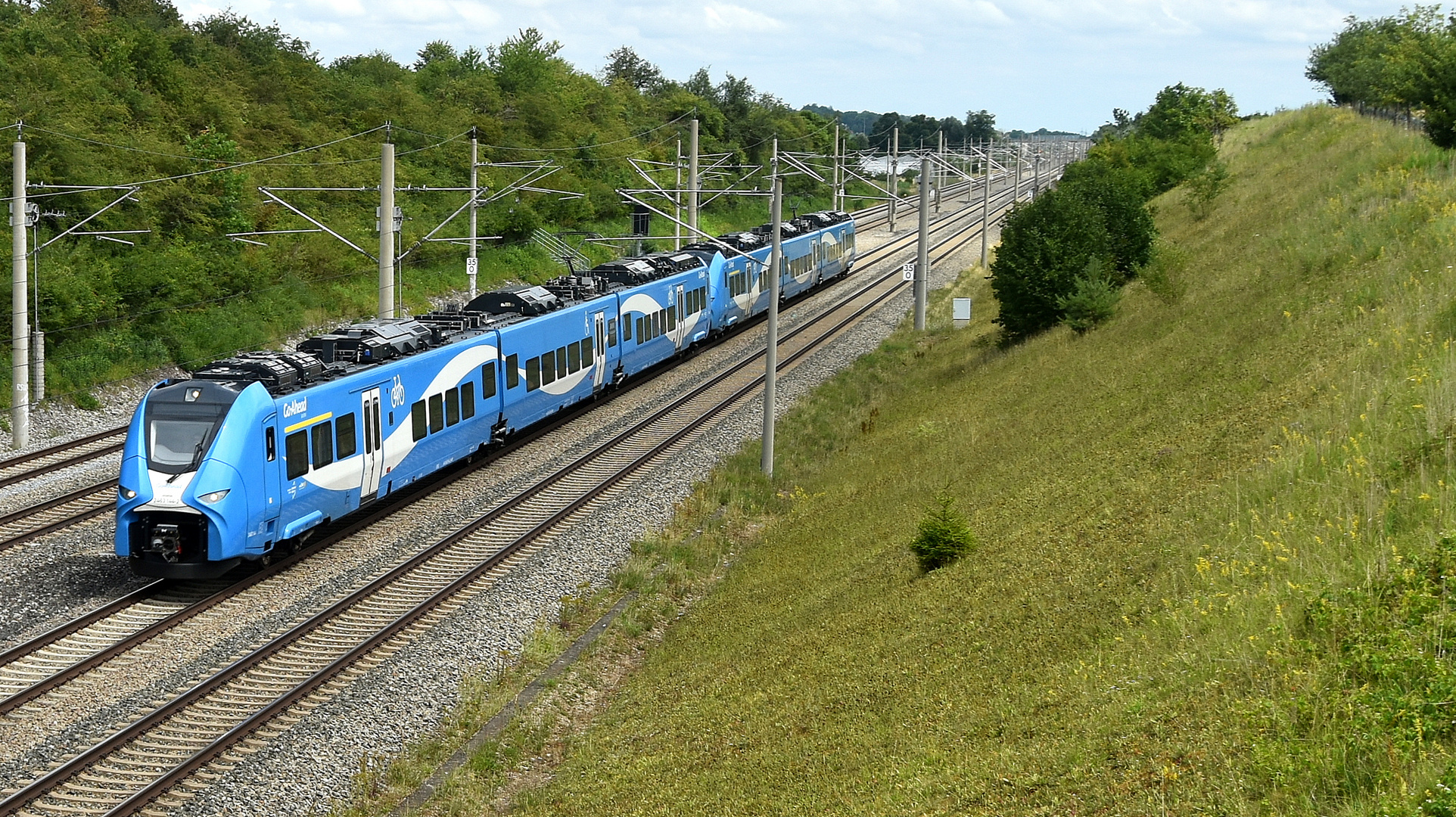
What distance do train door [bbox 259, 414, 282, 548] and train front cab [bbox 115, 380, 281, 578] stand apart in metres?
0.08

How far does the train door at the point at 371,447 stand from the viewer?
21109mm

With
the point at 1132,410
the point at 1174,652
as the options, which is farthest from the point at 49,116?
the point at 1174,652

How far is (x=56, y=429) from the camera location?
29406 mm

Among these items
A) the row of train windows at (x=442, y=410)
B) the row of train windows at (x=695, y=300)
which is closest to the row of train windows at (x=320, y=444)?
the row of train windows at (x=442, y=410)

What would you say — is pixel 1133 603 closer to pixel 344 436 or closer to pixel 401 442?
pixel 344 436

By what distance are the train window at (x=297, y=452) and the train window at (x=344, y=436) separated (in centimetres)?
82

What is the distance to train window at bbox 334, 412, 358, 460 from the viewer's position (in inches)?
794

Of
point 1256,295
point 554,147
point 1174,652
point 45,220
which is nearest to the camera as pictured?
point 1174,652

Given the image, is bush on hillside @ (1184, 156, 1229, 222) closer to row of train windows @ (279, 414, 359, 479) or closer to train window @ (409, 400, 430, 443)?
train window @ (409, 400, 430, 443)

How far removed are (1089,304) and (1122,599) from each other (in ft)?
68.0

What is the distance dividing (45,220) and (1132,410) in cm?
3156

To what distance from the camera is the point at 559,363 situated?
98.0 feet

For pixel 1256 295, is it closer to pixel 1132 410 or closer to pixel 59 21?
pixel 1132 410

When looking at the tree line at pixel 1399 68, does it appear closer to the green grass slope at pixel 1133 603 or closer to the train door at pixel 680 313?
the green grass slope at pixel 1133 603
